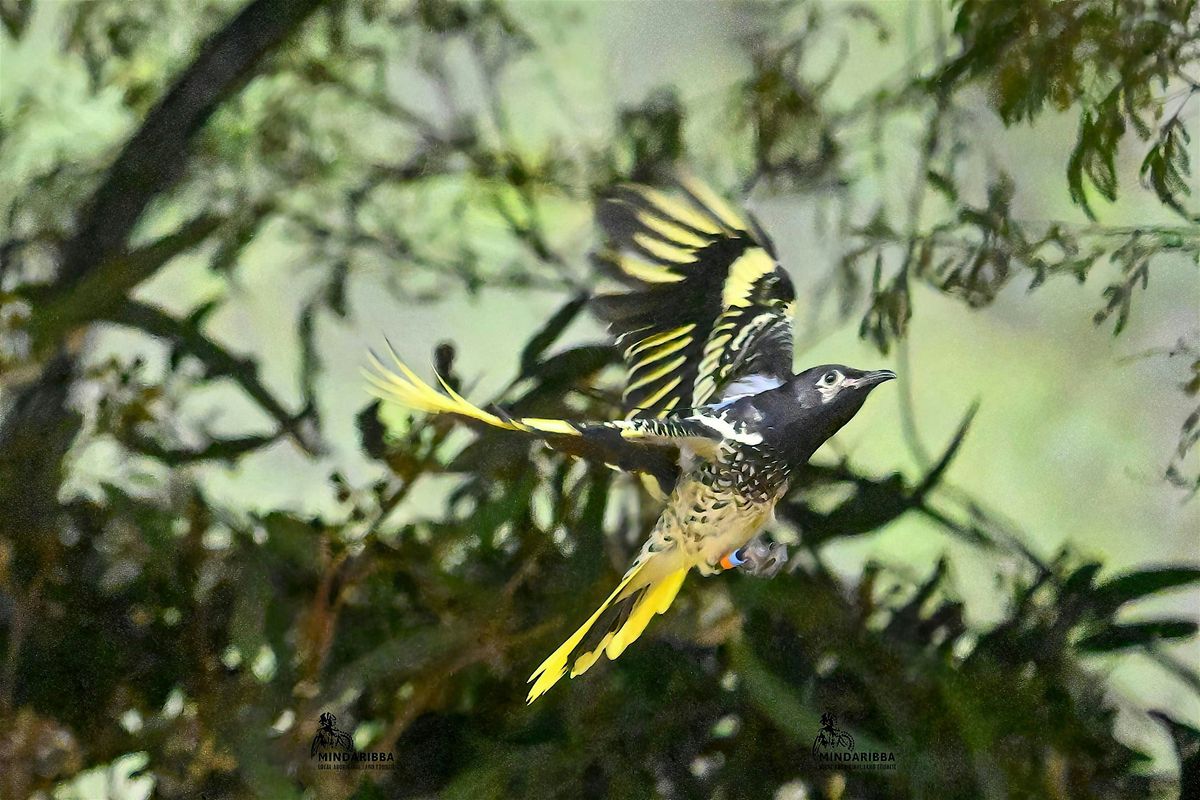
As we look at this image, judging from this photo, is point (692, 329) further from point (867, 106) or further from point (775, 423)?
point (867, 106)

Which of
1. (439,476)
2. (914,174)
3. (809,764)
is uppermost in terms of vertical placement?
(914,174)

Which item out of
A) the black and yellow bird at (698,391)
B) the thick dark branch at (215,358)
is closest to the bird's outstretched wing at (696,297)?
the black and yellow bird at (698,391)

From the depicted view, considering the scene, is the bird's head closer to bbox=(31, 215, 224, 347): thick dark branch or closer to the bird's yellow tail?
the bird's yellow tail

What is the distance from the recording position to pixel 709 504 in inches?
15.6

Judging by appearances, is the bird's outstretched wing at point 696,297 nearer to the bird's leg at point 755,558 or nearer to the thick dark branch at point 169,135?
the bird's leg at point 755,558

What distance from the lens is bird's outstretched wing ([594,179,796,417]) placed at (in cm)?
42

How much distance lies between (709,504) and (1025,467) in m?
0.21

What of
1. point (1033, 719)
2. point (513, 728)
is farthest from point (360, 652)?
point (1033, 719)

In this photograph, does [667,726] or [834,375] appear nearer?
[834,375]

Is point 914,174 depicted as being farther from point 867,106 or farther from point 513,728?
point 513,728

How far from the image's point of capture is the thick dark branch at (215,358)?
52 centimetres

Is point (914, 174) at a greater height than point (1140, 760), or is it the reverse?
point (914, 174)
